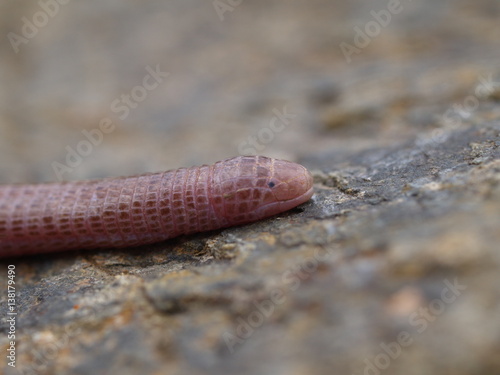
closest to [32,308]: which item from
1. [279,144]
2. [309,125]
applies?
[279,144]

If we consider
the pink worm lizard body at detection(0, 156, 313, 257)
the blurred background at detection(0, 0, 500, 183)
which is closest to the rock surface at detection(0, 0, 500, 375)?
the blurred background at detection(0, 0, 500, 183)

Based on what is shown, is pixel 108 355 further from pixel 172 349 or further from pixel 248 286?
pixel 248 286

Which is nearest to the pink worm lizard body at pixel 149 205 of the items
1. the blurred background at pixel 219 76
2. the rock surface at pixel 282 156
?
the rock surface at pixel 282 156

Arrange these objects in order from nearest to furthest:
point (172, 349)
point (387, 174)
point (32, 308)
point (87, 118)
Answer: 1. point (172, 349)
2. point (32, 308)
3. point (387, 174)
4. point (87, 118)

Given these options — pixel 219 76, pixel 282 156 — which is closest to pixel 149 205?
pixel 282 156

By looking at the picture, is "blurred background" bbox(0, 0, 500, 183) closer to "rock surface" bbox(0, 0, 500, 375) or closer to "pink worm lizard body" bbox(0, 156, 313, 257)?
"rock surface" bbox(0, 0, 500, 375)
